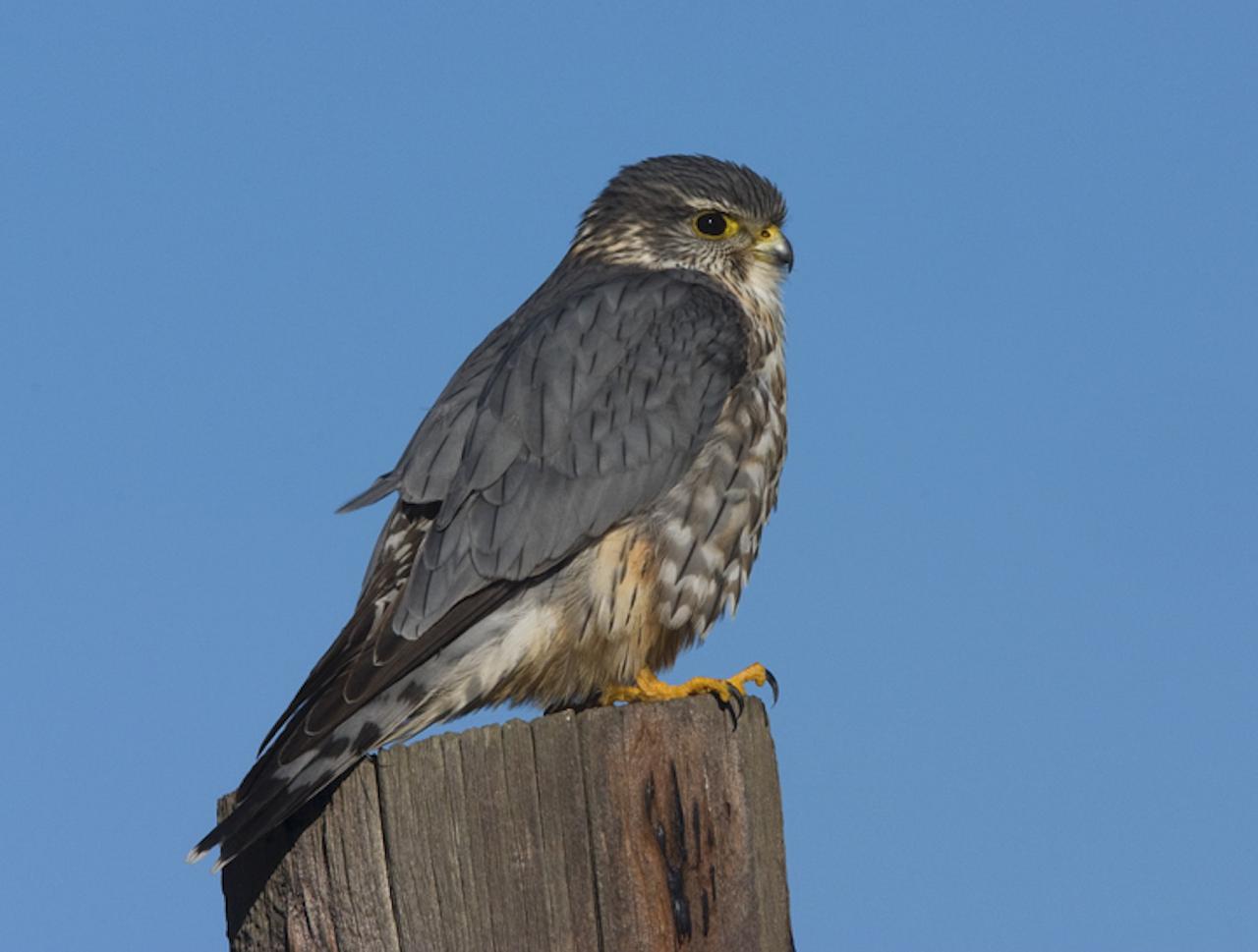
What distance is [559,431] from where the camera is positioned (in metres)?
4.29

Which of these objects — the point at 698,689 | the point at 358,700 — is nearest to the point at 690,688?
the point at 698,689

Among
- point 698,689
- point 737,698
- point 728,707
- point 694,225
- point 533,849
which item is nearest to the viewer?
point 533,849

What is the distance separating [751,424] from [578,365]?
56 centimetres

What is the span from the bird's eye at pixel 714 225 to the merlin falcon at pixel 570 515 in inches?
15.3

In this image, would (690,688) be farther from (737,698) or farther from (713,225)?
(713,225)

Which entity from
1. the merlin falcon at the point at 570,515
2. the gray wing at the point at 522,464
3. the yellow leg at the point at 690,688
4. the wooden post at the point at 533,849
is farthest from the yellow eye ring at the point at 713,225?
the wooden post at the point at 533,849

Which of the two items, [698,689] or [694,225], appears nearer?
[698,689]

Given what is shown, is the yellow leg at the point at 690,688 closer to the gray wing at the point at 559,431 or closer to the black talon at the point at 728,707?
the black talon at the point at 728,707

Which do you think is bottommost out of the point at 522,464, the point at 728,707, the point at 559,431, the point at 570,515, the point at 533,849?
the point at 533,849

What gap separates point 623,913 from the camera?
2.87 metres

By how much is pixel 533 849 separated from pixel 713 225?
3.02 metres

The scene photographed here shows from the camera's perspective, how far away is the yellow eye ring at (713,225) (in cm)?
543

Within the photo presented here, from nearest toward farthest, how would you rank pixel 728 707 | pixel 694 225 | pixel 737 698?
pixel 728 707, pixel 737 698, pixel 694 225

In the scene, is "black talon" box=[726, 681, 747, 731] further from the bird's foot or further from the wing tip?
the wing tip
